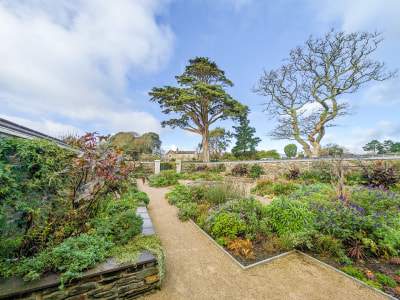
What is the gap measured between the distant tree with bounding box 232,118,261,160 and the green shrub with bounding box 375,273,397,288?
1824 centimetres

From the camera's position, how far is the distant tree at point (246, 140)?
19797 millimetres

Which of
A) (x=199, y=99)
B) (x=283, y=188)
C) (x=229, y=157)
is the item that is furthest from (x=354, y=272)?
(x=229, y=157)

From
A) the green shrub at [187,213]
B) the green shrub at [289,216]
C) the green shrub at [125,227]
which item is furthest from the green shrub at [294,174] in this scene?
the green shrub at [125,227]

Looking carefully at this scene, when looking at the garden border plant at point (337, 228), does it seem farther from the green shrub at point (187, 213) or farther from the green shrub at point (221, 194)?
the green shrub at point (221, 194)

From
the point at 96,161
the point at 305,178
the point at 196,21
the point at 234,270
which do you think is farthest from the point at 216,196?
the point at 196,21

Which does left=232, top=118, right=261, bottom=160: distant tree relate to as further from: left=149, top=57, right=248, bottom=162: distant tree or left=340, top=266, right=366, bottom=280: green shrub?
left=340, top=266, right=366, bottom=280: green shrub

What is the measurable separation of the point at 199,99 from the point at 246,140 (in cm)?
848

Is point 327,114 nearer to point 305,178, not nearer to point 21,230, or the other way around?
point 305,178

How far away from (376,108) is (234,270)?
30.4 feet

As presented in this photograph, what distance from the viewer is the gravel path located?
182 centimetres

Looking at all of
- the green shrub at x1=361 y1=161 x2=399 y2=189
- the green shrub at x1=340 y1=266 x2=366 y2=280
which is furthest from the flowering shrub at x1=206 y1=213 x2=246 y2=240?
the green shrub at x1=361 y1=161 x2=399 y2=189

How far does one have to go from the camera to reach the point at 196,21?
6164 millimetres

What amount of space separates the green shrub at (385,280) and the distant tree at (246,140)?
18242 mm

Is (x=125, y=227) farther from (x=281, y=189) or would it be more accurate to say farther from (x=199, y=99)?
(x=199, y=99)
